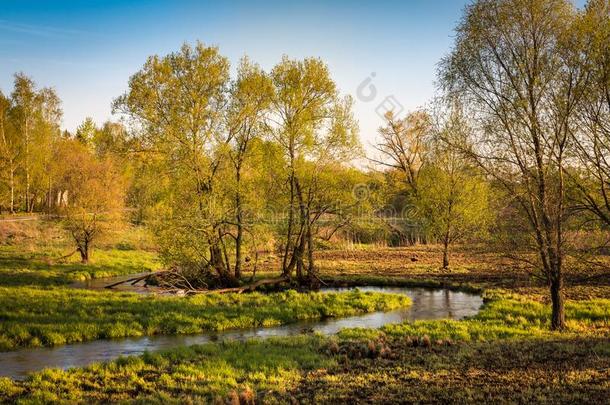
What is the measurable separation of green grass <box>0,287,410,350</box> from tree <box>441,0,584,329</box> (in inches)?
458

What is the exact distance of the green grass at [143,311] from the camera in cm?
2105

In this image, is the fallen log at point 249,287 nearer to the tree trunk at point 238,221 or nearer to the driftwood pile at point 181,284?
the driftwood pile at point 181,284

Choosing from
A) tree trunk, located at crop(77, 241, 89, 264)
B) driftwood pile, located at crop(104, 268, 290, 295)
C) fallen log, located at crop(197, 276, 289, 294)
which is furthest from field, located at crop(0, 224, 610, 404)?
tree trunk, located at crop(77, 241, 89, 264)

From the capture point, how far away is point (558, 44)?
18.0 meters

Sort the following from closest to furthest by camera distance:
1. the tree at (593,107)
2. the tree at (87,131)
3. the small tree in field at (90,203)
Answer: the tree at (593,107) → the small tree in field at (90,203) → the tree at (87,131)

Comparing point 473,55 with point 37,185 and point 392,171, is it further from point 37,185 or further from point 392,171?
point 37,185

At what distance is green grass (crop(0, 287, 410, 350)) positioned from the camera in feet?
69.1

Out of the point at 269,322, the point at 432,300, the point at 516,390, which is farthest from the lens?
the point at 432,300

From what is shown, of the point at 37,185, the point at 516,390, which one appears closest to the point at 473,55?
the point at 516,390

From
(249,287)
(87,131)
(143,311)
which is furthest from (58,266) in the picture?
(87,131)

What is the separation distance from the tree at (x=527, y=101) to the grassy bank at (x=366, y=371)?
4218 mm

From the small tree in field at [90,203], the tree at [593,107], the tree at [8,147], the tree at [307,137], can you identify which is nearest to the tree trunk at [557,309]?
the tree at [593,107]

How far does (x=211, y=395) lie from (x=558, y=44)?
16.8 metres

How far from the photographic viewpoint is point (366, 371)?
14.9 m
